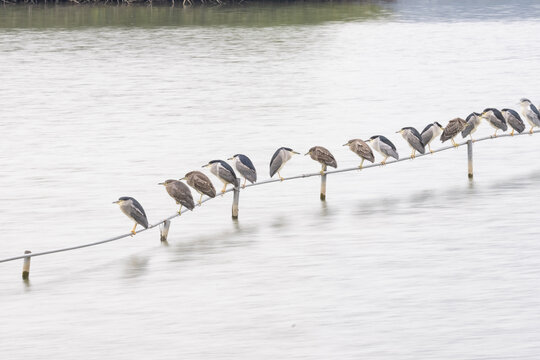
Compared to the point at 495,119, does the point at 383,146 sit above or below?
below

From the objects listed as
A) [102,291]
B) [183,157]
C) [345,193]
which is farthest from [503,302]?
[183,157]

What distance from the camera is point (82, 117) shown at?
22.8 m

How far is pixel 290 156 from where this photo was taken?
14211 mm

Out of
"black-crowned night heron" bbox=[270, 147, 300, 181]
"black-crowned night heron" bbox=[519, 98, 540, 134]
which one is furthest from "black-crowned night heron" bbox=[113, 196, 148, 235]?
"black-crowned night heron" bbox=[519, 98, 540, 134]

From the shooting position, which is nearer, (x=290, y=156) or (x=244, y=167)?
(x=244, y=167)

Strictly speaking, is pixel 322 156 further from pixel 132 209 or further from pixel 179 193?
pixel 132 209

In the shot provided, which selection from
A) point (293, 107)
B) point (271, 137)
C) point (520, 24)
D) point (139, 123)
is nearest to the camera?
point (271, 137)

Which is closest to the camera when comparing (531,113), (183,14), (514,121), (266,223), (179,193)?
(179,193)

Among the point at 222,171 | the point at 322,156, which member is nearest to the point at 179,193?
the point at 222,171

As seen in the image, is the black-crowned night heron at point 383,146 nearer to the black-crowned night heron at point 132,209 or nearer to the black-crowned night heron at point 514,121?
the black-crowned night heron at point 514,121

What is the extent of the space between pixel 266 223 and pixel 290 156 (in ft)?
2.92

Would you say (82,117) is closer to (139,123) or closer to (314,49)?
(139,123)

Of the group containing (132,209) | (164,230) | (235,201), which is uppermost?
(132,209)

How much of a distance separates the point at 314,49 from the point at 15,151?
58.4ft
